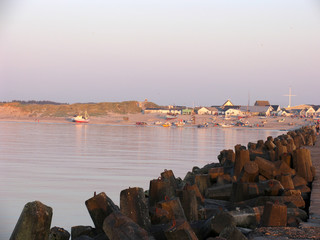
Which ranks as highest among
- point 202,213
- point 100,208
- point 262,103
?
point 262,103

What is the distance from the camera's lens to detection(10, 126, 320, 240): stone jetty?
545 cm

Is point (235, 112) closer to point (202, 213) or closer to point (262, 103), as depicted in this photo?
point (262, 103)

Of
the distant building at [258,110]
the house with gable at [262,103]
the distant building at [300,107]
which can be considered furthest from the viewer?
the distant building at [300,107]

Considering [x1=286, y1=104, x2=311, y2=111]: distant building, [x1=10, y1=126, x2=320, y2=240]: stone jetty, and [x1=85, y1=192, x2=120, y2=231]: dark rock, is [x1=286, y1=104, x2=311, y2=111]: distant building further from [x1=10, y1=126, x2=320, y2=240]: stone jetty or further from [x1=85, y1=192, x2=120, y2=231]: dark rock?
[x1=85, y1=192, x2=120, y2=231]: dark rock

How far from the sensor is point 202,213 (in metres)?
7.97

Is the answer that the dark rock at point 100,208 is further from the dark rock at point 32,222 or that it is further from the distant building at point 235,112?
the distant building at point 235,112

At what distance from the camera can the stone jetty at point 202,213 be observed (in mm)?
5453

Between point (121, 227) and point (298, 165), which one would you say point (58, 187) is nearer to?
point (298, 165)

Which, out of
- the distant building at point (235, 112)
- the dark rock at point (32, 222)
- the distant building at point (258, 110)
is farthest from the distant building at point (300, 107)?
the dark rock at point (32, 222)

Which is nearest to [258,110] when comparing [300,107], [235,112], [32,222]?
[235,112]

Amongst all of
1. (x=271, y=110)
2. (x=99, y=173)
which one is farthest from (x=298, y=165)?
(x=271, y=110)

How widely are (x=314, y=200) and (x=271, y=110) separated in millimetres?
158711

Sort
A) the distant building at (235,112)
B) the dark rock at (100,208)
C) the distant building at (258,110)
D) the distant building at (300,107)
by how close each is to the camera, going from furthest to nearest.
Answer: the distant building at (300,107), the distant building at (258,110), the distant building at (235,112), the dark rock at (100,208)

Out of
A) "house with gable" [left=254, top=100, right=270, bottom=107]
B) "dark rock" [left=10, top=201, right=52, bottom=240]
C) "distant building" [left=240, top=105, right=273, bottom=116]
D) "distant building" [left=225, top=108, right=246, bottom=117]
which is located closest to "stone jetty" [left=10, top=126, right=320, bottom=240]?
"dark rock" [left=10, top=201, right=52, bottom=240]
